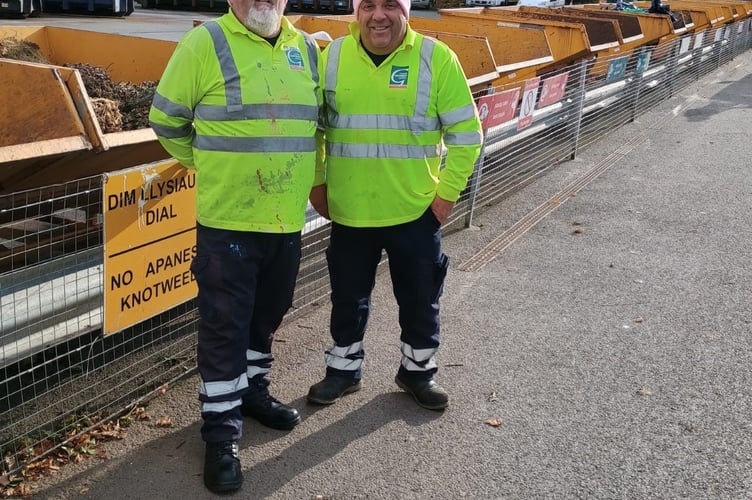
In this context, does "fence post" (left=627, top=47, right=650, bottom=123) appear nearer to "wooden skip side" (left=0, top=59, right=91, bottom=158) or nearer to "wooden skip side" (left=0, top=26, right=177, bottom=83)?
"wooden skip side" (left=0, top=26, right=177, bottom=83)

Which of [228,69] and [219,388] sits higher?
[228,69]

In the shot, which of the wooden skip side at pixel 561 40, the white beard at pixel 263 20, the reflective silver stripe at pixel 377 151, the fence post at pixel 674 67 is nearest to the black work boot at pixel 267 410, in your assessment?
the reflective silver stripe at pixel 377 151

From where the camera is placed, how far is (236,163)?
299 cm

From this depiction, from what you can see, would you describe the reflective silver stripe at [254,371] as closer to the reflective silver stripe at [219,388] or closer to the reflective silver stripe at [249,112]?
the reflective silver stripe at [219,388]

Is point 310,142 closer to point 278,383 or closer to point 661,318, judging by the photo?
point 278,383

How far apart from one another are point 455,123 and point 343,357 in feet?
4.36

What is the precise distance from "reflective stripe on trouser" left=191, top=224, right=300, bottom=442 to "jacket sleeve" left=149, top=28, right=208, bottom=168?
0.43 metres

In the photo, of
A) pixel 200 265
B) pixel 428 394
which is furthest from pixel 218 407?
pixel 428 394

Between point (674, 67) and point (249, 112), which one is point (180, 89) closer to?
point (249, 112)

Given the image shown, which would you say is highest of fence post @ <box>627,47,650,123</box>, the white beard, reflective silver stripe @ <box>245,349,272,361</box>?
the white beard

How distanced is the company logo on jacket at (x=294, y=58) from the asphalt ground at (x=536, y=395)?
173cm

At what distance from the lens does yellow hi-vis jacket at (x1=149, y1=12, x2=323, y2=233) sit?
2.91 m

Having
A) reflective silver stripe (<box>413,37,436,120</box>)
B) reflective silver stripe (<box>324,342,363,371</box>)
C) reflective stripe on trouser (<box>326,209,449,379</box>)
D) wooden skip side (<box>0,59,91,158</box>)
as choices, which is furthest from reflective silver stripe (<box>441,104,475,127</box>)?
wooden skip side (<box>0,59,91,158</box>)

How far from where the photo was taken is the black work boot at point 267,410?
361 cm
